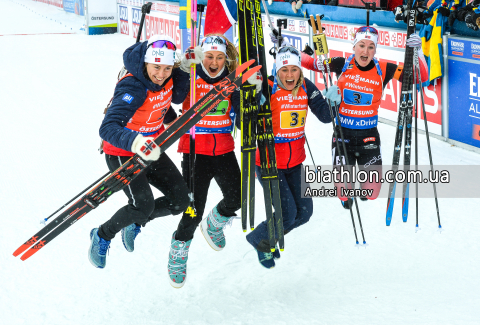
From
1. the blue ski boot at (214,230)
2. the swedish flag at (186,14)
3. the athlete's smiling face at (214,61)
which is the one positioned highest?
the swedish flag at (186,14)

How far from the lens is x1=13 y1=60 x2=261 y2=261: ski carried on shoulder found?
10.8 ft

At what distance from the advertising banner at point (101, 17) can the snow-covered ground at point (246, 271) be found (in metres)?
12.6

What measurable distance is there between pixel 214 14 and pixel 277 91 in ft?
9.34

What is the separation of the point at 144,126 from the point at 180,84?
47 centimetres

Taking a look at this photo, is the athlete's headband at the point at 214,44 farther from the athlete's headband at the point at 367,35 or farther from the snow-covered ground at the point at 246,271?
the snow-covered ground at the point at 246,271

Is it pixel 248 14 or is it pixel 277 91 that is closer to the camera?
pixel 248 14

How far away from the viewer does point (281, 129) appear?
393cm

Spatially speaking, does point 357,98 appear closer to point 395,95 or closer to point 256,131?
point 256,131

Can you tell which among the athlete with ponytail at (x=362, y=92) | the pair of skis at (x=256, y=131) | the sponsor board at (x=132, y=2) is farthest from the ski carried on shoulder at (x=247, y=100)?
the sponsor board at (x=132, y=2)

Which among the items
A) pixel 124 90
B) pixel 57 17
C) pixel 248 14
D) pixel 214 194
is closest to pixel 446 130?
pixel 214 194

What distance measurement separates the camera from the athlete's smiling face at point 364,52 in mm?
4471

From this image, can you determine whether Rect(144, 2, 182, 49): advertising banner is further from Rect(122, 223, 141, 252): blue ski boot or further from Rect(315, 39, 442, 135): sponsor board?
Rect(122, 223, 141, 252): blue ski boot

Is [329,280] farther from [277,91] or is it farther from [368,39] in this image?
[368,39]
